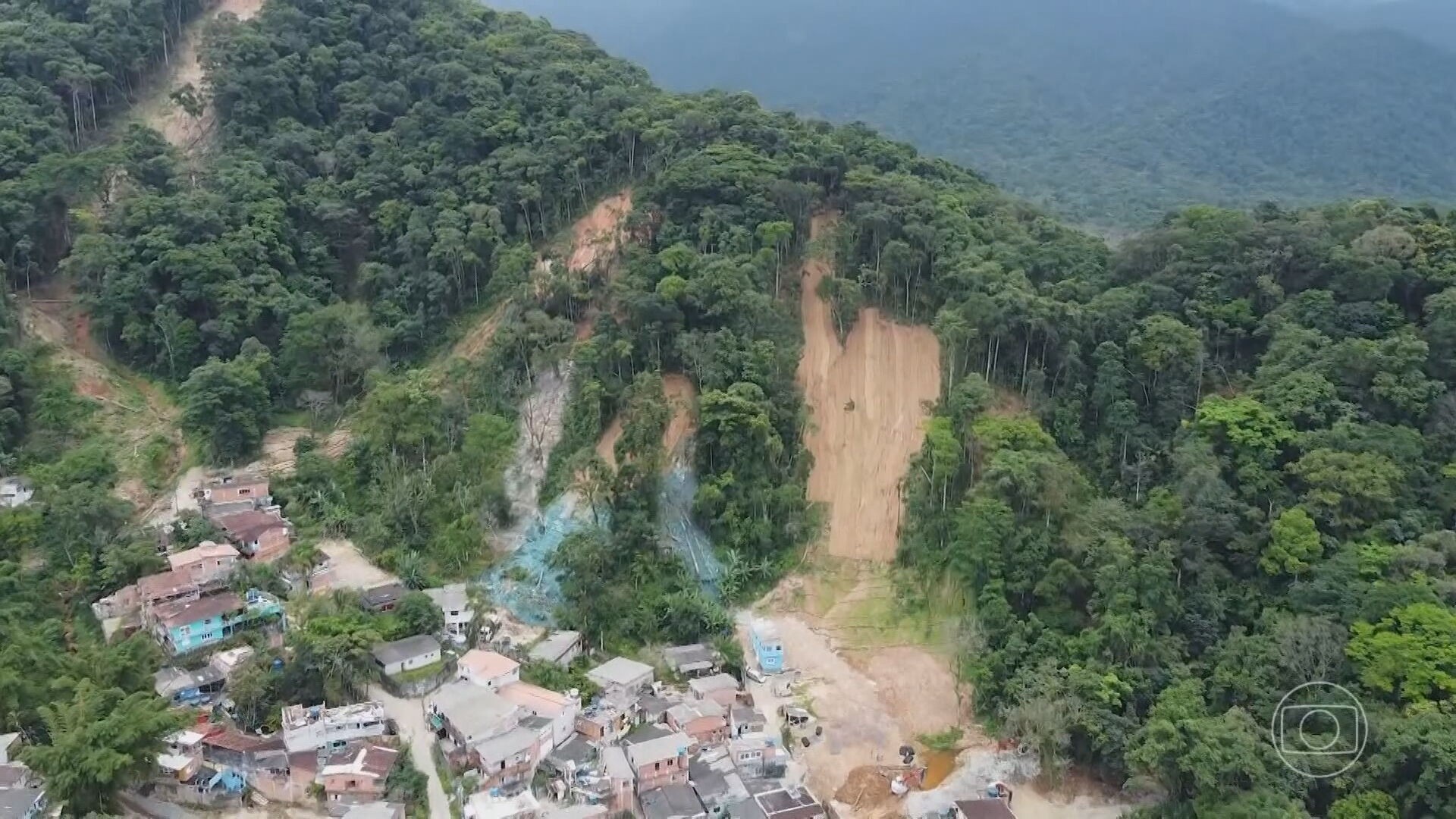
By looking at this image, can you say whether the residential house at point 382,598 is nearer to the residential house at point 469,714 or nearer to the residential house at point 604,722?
the residential house at point 469,714

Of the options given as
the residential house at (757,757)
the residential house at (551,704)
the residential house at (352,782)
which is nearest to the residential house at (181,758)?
the residential house at (352,782)

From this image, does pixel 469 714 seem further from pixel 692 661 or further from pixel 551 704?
pixel 692 661

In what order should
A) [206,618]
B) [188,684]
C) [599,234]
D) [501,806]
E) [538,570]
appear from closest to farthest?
1. [501,806]
2. [188,684]
3. [206,618]
4. [538,570]
5. [599,234]

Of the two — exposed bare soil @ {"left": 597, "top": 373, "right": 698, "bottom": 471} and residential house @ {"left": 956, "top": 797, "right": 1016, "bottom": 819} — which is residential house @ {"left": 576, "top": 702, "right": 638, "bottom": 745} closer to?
residential house @ {"left": 956, "top": 797, "right": 1016, "bottom": 819}

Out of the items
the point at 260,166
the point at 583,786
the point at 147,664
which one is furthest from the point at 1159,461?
the point at 260,166

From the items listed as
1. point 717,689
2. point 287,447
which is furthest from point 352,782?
point 287,447

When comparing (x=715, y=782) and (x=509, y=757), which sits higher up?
(x=509, y=757)
